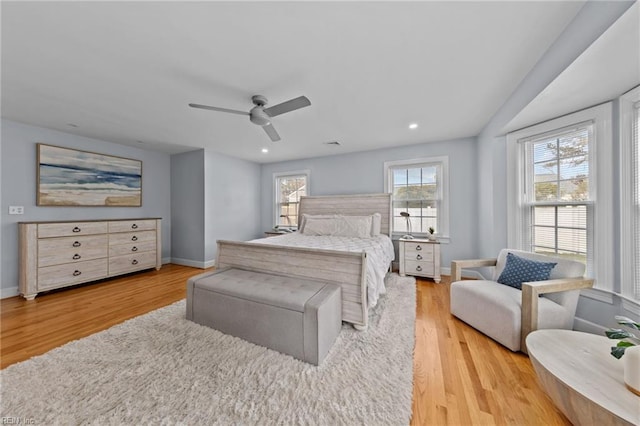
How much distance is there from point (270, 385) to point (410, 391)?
3.07 ft

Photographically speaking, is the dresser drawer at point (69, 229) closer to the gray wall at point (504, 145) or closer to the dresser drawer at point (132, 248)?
the dresser drawer at point (132, 248)

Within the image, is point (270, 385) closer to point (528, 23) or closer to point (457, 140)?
point (528, 23)

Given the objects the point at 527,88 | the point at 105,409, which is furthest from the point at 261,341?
the point at 527,88

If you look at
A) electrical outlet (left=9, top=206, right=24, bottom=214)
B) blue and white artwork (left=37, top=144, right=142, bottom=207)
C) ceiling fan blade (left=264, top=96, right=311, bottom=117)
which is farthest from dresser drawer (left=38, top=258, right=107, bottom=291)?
ceiling fan blade (left=264, top=96, right=311, bottom=117)

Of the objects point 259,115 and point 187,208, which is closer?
point 259,115

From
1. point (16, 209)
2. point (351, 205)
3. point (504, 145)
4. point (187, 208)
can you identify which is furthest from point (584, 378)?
point (16, 209)

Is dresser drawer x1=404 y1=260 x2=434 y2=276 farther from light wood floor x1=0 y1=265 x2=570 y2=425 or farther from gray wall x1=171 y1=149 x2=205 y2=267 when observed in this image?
gray wall x1=171 y1=149 x2=205 y2=267

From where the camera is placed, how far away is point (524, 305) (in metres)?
1.80

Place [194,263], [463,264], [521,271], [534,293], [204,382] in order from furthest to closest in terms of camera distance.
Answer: [194,263] < [463,264] < [521,271] < [534,293] < [204,382]

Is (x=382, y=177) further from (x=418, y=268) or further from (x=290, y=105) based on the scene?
(x=290, y=105)

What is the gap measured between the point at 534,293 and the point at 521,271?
527 mm

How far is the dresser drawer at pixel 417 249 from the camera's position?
12.1 ft

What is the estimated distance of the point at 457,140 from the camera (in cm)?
390

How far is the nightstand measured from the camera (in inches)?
143
